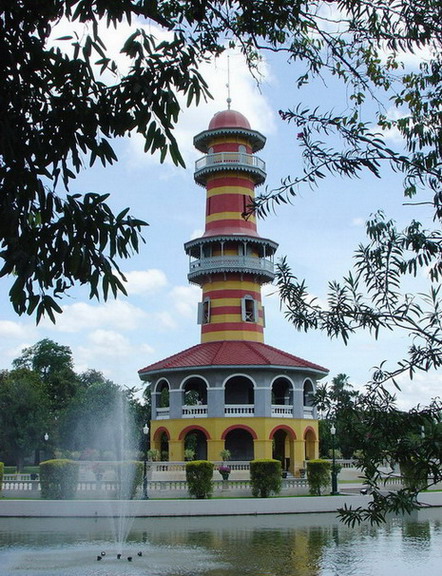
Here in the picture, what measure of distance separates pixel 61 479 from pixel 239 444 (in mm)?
14069

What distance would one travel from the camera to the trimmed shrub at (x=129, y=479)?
29.4 m

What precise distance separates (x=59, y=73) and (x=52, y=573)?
1188 centimetres

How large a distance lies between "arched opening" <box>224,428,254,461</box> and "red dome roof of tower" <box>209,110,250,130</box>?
56.8ft

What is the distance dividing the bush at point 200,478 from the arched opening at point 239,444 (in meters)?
12.1

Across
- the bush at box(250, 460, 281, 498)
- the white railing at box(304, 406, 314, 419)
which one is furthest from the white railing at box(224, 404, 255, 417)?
the bush at box(250, 460, 281, 498)

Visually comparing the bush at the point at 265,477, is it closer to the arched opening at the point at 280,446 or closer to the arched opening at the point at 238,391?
the arched opening at the point at 280,446

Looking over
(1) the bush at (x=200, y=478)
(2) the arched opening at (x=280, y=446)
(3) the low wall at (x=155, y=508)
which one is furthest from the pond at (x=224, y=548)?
(2) the arched opening at (x=280, y=446)

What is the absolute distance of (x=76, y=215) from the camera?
21.3 ft

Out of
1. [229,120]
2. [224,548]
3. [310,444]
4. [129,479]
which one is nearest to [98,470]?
[129,479]

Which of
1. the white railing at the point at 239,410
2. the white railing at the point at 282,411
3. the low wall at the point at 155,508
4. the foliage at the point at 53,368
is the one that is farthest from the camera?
the foliage at the point at 53,368

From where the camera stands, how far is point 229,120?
1731 inches

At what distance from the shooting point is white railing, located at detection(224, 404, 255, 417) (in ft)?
129

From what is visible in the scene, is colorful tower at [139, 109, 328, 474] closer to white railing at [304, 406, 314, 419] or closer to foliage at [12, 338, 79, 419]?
white railing at [304, 406, 314, 419]

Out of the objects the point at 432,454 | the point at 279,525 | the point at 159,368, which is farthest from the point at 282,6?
the point at 159,368
